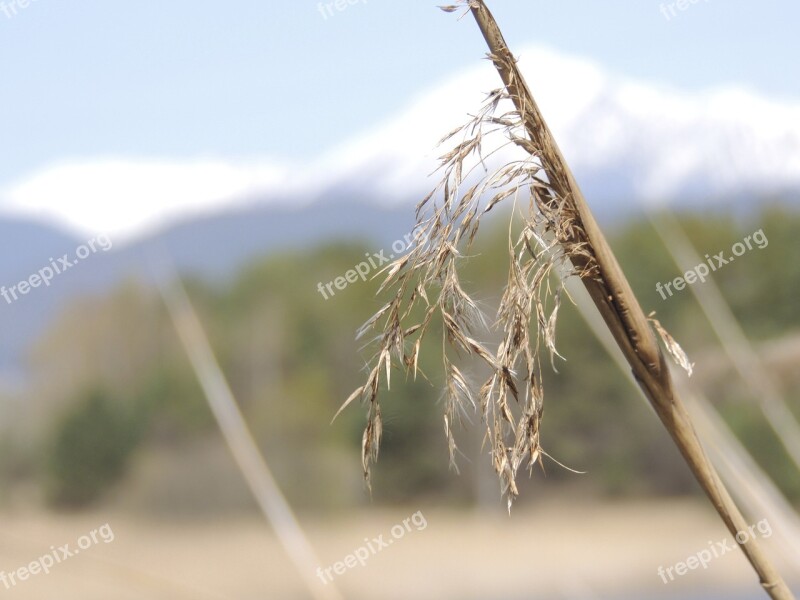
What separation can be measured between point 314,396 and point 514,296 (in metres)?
8.33

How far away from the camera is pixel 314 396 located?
9.05 metres

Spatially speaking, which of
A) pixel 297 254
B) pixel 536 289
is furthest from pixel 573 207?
pixel 297 254

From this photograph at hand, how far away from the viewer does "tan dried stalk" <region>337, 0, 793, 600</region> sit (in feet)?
2.60

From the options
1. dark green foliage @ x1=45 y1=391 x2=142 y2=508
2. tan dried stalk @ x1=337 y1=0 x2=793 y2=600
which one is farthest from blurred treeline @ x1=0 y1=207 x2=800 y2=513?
tan dried stalk @ x1=337 y1=0 x2=793 y2=600

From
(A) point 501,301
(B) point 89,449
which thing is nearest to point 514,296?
(A) point 501,301

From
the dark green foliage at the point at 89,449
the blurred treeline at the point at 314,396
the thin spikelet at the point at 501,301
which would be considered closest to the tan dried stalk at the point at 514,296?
the thin spikelet at the point at 501,301

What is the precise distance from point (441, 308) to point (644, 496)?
9203 mm

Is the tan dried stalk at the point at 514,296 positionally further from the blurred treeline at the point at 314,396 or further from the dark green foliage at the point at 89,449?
the dark green foliage at the point at 89,449

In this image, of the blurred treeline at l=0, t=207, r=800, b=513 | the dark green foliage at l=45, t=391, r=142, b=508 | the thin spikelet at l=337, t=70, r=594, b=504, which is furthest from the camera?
the blurred treeline at l=0, t=207, r=800, b=513

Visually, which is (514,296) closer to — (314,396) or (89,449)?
(89,449)

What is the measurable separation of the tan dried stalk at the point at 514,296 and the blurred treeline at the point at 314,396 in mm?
5769

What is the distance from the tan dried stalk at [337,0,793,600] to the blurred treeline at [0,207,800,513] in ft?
18.9

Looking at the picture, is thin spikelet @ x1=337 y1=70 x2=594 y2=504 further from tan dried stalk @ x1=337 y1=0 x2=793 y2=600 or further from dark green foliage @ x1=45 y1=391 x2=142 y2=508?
dark green foliage @ x1=45 y1=391 x2=142 y2=508

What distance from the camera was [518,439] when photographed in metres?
0.81
